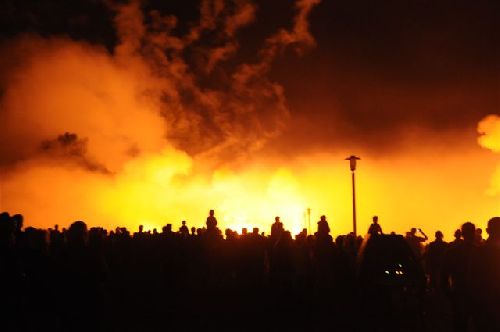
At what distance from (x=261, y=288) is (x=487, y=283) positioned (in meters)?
8.61

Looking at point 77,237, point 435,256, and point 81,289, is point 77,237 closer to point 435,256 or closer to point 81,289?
point 81,289

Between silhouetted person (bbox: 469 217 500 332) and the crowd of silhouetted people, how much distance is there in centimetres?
1

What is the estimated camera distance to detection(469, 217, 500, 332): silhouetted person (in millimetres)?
6164

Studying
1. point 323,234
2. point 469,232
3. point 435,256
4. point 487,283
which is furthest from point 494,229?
point 435,256

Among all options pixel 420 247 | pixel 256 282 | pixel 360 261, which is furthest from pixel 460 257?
pixel 420 247

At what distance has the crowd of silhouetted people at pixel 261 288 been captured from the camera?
7000 millimetres

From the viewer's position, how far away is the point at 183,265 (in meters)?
16.4

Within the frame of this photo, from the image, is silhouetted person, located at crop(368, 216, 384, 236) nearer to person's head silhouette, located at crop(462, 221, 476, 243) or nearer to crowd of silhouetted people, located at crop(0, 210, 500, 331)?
crowd of silhouetted people, located at crop(0, 210, 500, 331)

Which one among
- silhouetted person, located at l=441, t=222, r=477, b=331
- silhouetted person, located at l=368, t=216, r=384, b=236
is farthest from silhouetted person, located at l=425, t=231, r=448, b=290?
silhouetted person, located at l=441, t=222, r=477, b=331

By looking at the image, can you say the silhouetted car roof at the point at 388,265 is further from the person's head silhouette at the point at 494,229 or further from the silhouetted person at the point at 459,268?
the person's head silhouette at the point at 494,229

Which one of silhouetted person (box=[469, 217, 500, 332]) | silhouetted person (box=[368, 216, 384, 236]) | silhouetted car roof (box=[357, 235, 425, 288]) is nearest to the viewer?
silhouetted person (box=[469, 217, 500, 332])

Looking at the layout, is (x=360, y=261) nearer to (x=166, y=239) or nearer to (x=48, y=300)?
(x=48, y=300)

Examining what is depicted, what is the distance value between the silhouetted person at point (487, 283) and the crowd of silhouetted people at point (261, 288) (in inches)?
0.5

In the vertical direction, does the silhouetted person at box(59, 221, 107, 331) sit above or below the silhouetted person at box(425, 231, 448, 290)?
below
